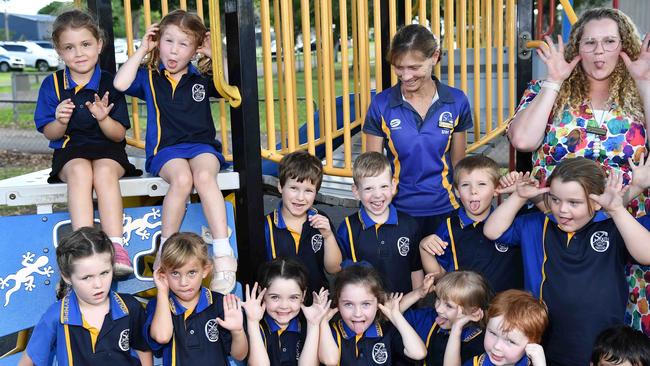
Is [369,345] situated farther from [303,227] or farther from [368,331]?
[303,227]

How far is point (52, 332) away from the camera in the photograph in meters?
2.88

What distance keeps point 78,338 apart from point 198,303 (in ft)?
1.60

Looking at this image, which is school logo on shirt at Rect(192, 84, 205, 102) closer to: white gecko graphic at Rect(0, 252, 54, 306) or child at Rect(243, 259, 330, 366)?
child at Rect(243, 259, 330, 366)

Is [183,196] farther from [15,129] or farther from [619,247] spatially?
[15,129]

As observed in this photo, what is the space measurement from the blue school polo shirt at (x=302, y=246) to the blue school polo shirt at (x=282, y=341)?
0.31 meters

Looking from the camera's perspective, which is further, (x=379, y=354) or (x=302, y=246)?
(x=302, y=246)

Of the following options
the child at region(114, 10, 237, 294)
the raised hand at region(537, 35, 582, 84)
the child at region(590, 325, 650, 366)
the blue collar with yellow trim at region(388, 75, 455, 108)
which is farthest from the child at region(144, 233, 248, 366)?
the raised hand at region(537, 35, 582, 84)

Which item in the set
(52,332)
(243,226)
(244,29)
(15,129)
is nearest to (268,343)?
(243,226)

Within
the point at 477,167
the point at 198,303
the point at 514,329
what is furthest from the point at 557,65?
the point at 198,303

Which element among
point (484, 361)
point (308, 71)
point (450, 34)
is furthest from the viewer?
point (450, 34)

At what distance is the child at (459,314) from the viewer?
3.06 meters

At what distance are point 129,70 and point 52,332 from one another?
49.7 inches

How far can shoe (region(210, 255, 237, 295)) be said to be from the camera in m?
3.25

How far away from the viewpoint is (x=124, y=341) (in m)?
2.93
